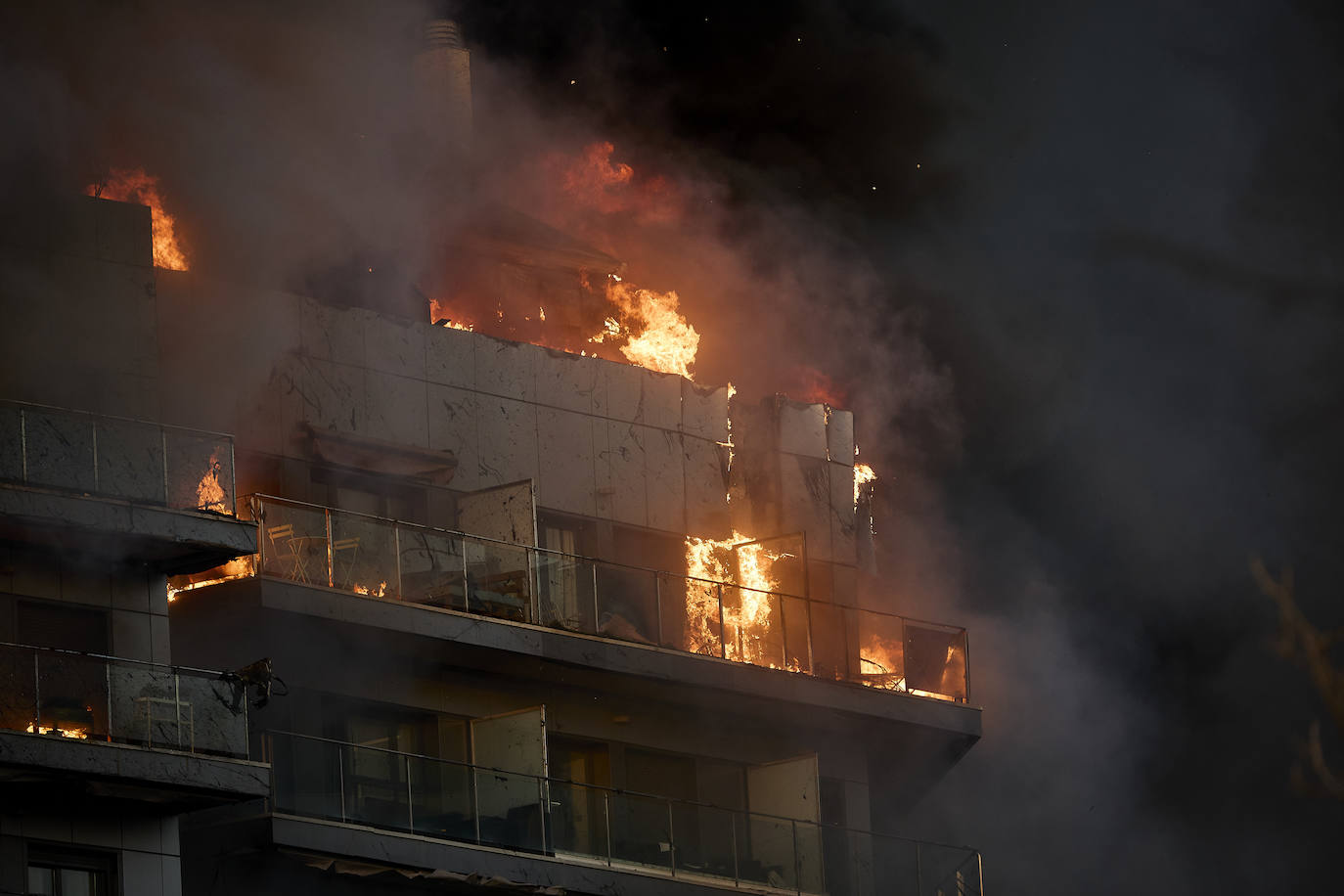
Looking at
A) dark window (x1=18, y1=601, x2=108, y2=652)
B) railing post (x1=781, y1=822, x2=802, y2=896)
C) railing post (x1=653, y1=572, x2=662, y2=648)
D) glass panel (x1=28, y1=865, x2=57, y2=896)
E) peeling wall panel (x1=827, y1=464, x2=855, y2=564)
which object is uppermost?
peeling wall panel (x1=827, y1=464, x2=855, y2=564)

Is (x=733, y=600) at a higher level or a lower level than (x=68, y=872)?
higher

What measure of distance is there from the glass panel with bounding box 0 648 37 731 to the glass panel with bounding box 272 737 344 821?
451cm

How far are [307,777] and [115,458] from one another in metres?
5.06

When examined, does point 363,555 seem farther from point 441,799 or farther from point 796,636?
point 796,636

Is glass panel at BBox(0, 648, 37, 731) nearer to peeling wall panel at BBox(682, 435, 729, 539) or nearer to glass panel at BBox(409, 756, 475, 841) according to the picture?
glass panel at BBox(409, 756, 475, 841)

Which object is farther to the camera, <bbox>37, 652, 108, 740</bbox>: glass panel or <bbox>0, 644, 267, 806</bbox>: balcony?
<bbox>37, 652, 108, 740</bbox>: glass panel

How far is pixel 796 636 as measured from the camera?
37.6 meters

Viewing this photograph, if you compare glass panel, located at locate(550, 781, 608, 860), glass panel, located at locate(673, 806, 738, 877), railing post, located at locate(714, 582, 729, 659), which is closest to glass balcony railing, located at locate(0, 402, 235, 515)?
glass panel, located at locate(550, 781, 608, 860)

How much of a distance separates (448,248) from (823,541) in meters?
8.41

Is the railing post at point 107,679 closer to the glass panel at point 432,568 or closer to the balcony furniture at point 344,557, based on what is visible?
the balcony furniture at point 344,557

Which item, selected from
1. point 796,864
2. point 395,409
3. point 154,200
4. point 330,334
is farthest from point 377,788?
point 154,200

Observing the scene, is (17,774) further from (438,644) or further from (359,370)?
(359,370)

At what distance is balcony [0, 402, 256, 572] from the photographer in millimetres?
25812

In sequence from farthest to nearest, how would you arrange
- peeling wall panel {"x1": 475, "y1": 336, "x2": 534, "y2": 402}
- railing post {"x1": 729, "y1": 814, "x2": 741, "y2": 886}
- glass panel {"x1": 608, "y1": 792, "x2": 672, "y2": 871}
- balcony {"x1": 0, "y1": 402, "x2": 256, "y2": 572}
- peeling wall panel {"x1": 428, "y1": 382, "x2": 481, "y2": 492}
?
1. peeling wall panel {"x1": 475, "y1": 336, "x2": 534, "y2": 402}
2. peeling wall panel {"x1": 428, "y1": 382, "x2": 481, "y2": 492}
3. railing post {"x1": 729, "y1": 814, "x2": 741, "y2": 886}
4. glass panel {"x1": 608, "y1": 792, "x2": 672, "y2": 871}
5. balcony {"x1": 0, "y1": 402, "x2": 256, "y2": 572}
